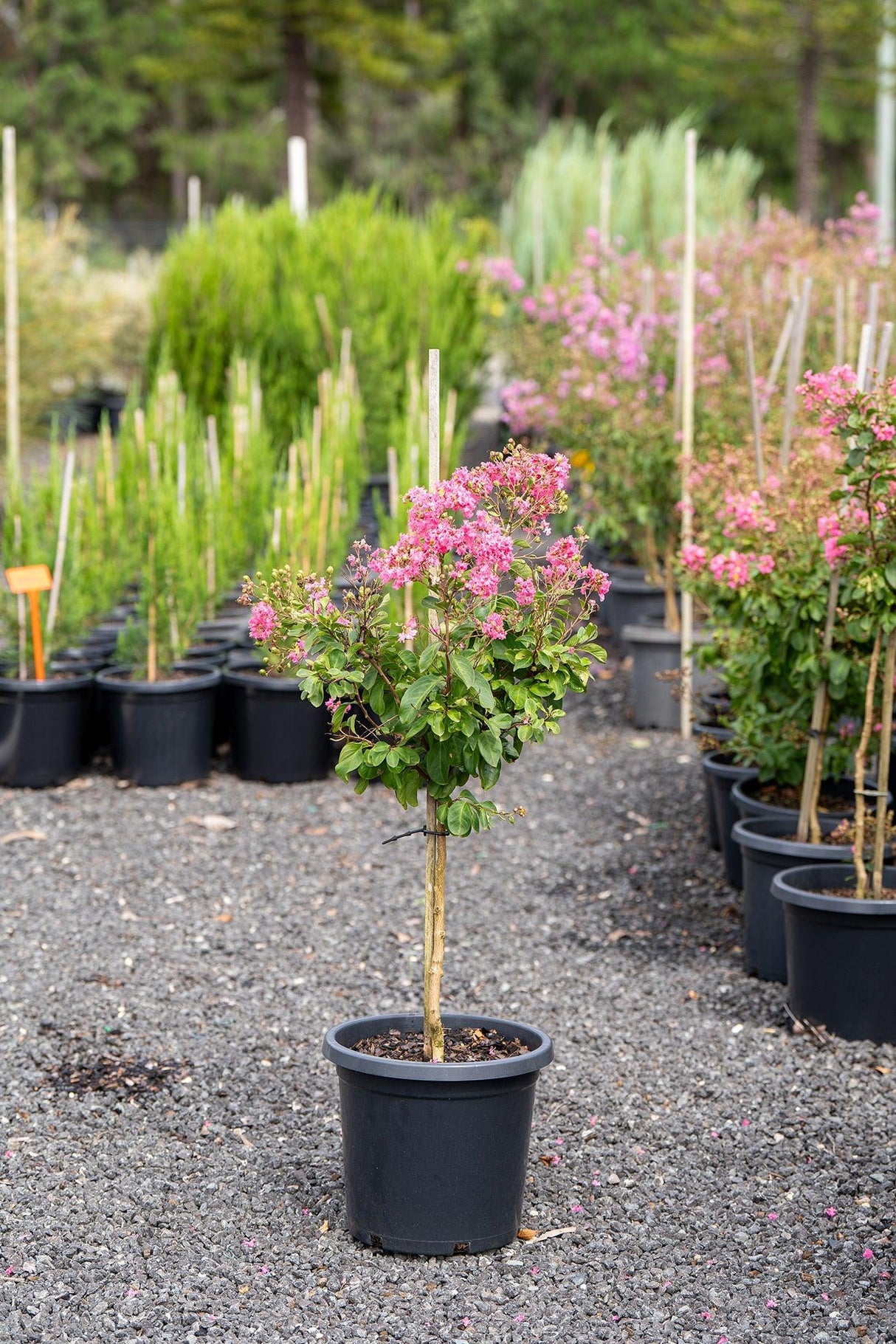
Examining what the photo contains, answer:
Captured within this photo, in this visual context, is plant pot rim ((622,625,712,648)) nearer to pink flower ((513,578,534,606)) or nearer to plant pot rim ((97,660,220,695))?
plant pot rim ((97,660,220,695))

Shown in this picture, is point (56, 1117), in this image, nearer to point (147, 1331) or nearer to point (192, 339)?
point (147, 1331)

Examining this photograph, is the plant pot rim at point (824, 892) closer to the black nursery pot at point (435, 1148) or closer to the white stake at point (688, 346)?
the black nursery pot at point (435, 1148)

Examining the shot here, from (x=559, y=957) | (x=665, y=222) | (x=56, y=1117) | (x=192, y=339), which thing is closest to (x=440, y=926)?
(x=56, y=1117)

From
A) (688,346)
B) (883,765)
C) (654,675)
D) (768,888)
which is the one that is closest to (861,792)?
(883,765)

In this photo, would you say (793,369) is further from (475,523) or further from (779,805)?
(475,523)

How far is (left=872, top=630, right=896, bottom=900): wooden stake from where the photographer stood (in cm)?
327

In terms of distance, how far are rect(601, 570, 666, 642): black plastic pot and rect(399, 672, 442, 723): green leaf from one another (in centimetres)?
414

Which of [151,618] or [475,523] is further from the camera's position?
[151,618]

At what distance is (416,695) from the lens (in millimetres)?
2281

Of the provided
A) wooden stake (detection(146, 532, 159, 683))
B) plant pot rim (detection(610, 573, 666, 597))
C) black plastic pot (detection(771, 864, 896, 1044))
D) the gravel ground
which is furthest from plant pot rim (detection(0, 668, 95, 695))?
black plastic pot (detection(771, 864, 896, 1044))

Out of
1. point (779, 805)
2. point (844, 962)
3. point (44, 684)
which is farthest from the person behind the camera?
point (44, 684)

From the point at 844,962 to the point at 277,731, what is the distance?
2.34 m

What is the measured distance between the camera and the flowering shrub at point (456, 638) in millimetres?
2287

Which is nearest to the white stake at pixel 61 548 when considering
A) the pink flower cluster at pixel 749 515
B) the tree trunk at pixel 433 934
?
the pink flower cluster at pixel 749 515
